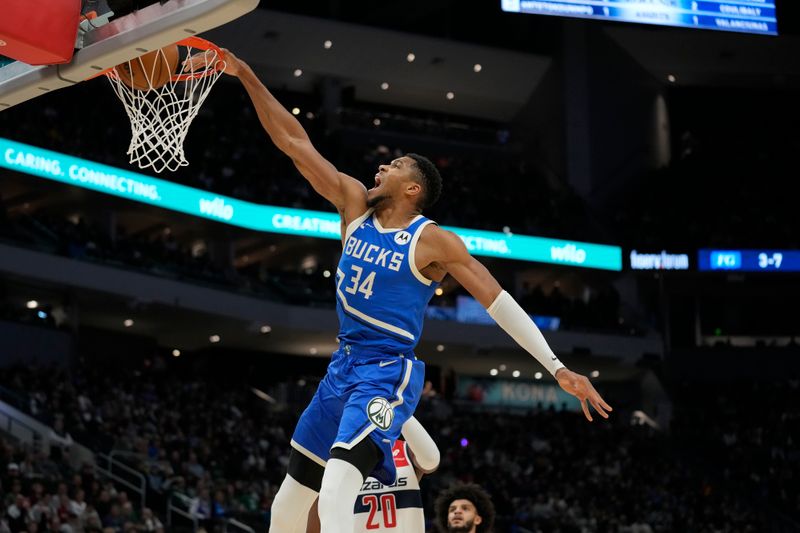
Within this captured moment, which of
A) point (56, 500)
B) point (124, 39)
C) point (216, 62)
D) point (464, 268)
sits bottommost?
point (56, 500)

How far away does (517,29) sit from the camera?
40.4 meters

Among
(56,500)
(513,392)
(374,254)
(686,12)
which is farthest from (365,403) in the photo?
(513,392)

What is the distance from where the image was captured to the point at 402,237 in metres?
5.54

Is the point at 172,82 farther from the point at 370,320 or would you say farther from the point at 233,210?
the point at 233,210

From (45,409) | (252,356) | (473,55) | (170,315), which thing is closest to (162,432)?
(45,409)

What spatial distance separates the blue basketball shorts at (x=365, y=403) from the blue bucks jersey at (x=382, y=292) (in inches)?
3.2

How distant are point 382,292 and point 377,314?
11 cm

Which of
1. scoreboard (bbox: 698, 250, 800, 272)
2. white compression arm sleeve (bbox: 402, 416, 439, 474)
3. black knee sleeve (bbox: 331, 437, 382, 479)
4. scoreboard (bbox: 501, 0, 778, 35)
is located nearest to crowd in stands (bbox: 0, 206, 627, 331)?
scoreboard (bbox: 698, 250, 800, 272)

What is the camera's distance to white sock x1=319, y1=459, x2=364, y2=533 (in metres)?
5.01

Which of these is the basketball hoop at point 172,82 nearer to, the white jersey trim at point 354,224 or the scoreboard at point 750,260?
the white jersey trim at point 354,224

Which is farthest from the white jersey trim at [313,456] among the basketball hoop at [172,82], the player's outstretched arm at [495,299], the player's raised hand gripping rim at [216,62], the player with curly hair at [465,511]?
the player's raised hand gripping rim at [216,62]

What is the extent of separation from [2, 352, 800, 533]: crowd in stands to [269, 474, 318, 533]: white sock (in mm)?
12827

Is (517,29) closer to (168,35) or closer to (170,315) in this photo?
(170,315)

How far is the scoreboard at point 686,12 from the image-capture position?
28.8 metres
